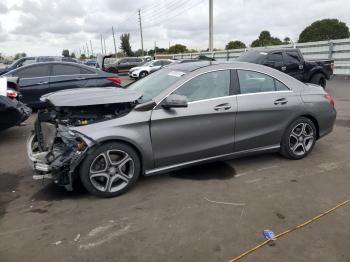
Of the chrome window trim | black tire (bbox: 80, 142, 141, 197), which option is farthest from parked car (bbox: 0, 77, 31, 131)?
the chrome window trim

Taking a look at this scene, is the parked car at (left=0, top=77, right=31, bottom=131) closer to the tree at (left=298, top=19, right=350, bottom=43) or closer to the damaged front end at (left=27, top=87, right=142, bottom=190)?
the damaged front end at (left=27, top=87, right=142, bottom=190)

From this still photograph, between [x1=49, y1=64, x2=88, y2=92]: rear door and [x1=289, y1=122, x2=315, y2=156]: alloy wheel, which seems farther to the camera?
[x1=49, y1=64, x2=88, y2=92]: rear door

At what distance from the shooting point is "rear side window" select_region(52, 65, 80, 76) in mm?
9141

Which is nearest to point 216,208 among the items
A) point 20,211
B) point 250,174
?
point 250,174

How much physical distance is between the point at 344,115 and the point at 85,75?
7.08 meters

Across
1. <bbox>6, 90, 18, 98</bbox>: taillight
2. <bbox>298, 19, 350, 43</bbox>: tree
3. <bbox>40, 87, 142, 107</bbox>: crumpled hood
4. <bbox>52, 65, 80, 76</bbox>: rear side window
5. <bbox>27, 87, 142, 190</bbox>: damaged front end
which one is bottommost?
<bbox>27, 87, 142, 190</bbox>: damaged front end

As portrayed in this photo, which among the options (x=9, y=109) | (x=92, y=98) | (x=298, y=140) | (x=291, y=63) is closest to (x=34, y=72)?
(x=9, y=109)

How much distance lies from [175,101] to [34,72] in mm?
6557

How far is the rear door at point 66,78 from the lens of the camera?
9.05m

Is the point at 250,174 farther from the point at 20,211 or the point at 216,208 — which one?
the point at 20,211

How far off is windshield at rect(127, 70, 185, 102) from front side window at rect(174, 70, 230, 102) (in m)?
0.21

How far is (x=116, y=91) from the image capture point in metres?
4.13

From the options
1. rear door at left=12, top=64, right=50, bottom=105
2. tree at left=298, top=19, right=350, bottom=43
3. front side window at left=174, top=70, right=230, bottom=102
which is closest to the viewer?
front side window at left=174, top=70, right=230, bottom=102

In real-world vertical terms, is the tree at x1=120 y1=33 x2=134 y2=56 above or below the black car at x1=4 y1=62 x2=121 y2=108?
above
